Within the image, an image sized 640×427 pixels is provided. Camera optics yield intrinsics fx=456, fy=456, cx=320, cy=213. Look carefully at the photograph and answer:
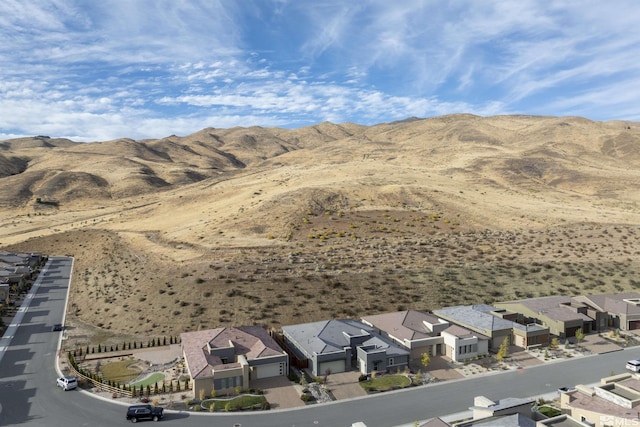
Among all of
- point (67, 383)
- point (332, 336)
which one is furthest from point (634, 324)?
point (67, 383)

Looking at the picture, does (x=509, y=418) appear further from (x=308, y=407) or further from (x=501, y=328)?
(x=501, y=328)

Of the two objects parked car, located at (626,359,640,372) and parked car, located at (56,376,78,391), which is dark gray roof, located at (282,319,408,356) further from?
parked car, located at (626,359,640,372)

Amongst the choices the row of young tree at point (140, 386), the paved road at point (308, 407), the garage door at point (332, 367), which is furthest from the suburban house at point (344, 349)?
the row of young tree at point (140, 386)

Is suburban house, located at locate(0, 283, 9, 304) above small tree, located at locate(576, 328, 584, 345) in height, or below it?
above

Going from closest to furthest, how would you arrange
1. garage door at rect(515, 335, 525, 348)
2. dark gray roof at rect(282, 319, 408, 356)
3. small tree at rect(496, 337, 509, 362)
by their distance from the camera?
1. dark gray roof at rect(282, 319, 408, 356)
2. small tree at rect(496, 337, 509, 362)
3. garage door at rect(515, 335, 525, 348)

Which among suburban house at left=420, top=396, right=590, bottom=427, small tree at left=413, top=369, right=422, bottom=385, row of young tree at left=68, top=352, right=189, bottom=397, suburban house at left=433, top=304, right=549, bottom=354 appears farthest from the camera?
suburban house at left=433, top=304, right=549, bottom=354

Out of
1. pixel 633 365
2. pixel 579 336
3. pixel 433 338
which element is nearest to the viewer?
pixel 633 365

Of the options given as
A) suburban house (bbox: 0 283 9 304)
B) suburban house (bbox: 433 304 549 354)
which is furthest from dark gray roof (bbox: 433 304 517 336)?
suburban house (bbox: 0 283 9 304)
